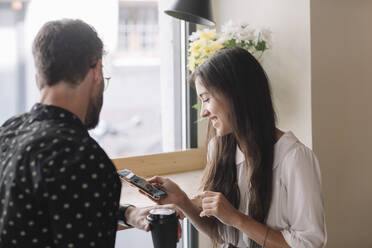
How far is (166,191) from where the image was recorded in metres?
1.49

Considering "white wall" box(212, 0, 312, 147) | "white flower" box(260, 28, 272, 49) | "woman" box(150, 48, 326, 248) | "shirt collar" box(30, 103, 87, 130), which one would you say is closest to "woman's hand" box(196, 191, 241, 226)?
"woman" box(150, 48, 326, 248)

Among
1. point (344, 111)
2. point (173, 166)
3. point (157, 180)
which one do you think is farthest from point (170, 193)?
point (344, 111)

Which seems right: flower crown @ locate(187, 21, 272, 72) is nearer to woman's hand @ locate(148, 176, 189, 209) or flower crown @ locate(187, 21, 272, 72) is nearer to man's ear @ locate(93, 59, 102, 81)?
woman's hand @ locate(148, 176, 189, 209)

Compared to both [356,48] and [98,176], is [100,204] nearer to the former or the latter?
[98,176]

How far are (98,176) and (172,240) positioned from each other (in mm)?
524

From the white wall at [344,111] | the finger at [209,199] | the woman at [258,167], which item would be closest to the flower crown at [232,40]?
the white wall at [344,111]

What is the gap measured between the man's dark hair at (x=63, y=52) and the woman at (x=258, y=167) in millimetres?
577

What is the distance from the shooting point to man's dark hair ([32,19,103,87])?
87cm

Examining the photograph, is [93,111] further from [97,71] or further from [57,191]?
[57,191]

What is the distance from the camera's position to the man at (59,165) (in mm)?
756

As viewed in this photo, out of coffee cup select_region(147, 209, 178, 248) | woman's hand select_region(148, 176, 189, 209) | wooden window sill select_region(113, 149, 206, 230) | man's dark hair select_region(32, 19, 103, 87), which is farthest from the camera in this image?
wooden window sill select_region(113, 149, 206, 230)

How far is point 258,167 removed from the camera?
1375mm

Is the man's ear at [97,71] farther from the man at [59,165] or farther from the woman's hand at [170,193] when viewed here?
the woman's hand at [170,193]

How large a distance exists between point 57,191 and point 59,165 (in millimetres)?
44
